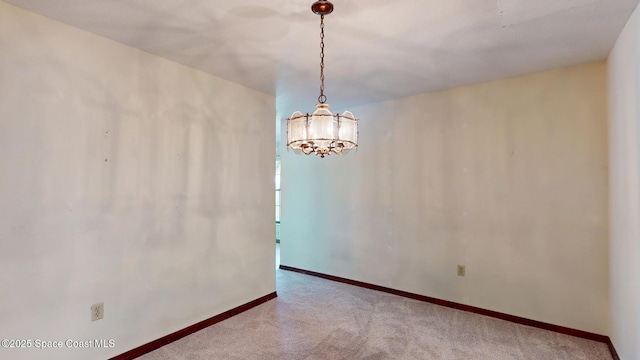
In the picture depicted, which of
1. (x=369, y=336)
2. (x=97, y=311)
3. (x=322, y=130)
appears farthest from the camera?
(x=369, y=336)

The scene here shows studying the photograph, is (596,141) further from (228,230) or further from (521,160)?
(228,230)

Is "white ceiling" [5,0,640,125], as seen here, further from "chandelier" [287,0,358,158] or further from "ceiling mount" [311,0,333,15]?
"chandelier" [287,0,358,158]

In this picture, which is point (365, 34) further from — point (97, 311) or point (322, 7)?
point (97, 311)

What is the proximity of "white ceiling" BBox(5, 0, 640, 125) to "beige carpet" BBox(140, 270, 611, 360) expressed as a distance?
7.51 feet

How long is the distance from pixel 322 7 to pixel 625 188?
2.28m

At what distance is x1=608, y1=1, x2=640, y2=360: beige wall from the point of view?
189cm

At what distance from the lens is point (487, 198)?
10.4 ft

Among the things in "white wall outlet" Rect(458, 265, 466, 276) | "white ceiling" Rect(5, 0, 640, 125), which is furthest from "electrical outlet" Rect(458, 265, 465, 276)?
"white ceiling" Rect(5, 0, 640, 125)

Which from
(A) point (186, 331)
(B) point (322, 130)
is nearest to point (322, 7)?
(B) point (322, 130)

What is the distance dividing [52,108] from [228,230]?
1701mm

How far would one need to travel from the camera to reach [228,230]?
10.5 feet

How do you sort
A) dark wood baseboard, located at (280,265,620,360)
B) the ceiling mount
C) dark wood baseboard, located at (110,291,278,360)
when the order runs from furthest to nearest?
dark wood baseboard, located at (280,265,620,360), dark wood baseboard, located at (110,291,278,360), the ceiling mount

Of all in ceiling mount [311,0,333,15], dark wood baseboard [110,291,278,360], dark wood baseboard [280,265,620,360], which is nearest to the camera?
ceiling mount [311,0,333,15]

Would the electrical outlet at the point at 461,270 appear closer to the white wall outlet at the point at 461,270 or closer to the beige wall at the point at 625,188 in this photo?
the white wall outlet at the point at 461,270
